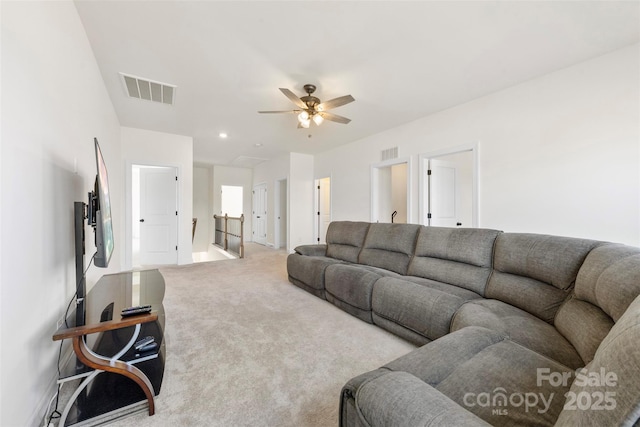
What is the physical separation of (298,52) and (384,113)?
2030mm

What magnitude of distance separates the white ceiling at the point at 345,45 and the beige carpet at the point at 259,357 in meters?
2.66

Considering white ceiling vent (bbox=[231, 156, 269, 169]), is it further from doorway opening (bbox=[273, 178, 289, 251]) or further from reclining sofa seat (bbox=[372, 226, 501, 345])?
reclining sofa seat (bbox=[372, 226, 501, 345])

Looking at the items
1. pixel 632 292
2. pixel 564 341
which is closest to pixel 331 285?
pixel 564 341

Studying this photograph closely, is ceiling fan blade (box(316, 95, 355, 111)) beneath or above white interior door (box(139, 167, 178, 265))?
above

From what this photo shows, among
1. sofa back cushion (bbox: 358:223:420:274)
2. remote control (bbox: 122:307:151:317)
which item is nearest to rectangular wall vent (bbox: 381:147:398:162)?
sofa back cushion (bbox: 358:223:420:274)

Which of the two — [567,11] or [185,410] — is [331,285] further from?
[567,11]

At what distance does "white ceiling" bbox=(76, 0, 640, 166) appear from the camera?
2006mm

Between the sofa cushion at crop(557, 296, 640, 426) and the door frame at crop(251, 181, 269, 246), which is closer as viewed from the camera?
the sofa cushion at crop(557, 296, 640, 426)

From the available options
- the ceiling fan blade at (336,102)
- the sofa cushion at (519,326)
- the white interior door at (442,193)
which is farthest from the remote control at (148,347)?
the white interior door at (442,193)

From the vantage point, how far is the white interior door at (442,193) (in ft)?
14.2

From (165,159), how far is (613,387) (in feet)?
19.8

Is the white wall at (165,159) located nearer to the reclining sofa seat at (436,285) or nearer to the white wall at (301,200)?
the white wall at (301,200)

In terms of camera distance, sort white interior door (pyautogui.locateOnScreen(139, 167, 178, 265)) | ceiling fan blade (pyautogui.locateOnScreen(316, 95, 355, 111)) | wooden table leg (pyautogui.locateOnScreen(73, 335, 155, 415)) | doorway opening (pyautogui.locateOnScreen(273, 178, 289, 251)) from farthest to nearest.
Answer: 1. doorway opening (pyautogui.locateOnScreen(273, 178, 289, 251))
2. white interior door (pyautogui.locateOnScreen(139, 167, 178, 265))
3. ceiling fan blade (pyautogui.locateOnScreen(316, 95, 355, 111))
4. wooden table leg (pyautogui.locateOnScreen(73, 335, 155, 415))

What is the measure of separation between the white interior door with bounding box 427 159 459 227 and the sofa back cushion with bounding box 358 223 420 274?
56.6 inches
